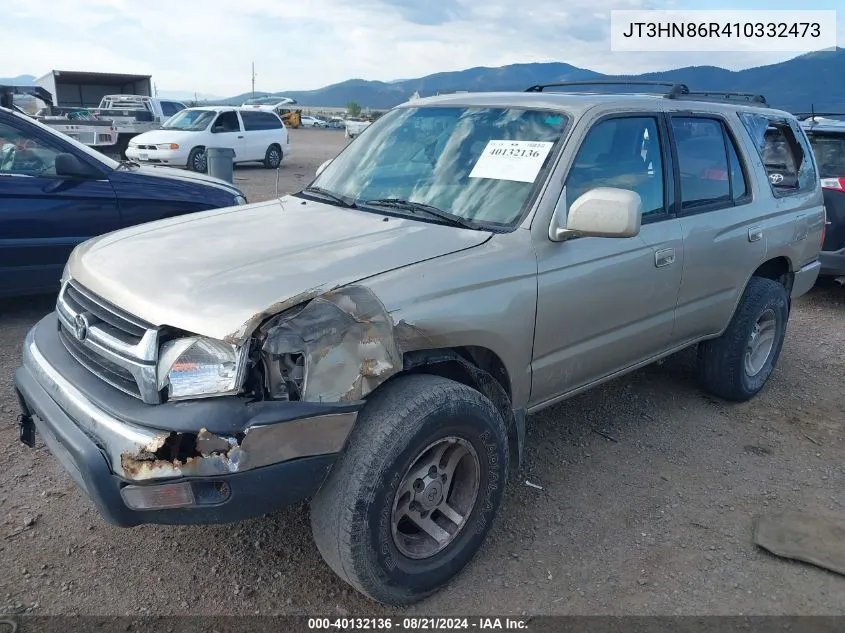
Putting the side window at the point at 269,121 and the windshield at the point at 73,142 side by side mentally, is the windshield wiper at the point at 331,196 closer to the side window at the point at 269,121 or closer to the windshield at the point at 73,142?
the windshield at the point at 73,142

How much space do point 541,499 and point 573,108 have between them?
1.88 metres

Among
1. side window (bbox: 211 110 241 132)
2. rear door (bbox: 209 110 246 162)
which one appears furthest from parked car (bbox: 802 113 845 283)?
side window (bbox: 211 110 241 132)

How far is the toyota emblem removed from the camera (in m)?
2.58

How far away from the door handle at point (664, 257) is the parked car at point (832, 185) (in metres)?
4.10

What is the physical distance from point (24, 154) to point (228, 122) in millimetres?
13032

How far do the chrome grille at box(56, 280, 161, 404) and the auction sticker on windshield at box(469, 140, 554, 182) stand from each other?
1628 millimetres

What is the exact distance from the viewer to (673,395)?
4.68 m

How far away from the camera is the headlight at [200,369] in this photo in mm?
2187

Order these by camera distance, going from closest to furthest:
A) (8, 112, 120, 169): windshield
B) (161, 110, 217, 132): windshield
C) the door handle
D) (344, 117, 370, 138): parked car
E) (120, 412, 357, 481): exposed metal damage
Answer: (120, 412, 357, 481): exposed metal damage, the door handle, (344, 117, 370, 138): parked car, (8, 112, 120, 169): windshield, (161, 110, 217, 132): windshield

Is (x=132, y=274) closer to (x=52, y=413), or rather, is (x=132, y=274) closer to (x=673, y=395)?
(x=52, y=413)

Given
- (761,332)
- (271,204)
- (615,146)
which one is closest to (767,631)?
(615,146)

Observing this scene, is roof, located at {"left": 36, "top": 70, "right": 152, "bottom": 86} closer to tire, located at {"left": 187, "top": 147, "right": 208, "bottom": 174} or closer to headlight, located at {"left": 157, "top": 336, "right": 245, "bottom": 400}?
tire, located at {"left": 187, "top": 147, "right": 208, "bottom": 174}

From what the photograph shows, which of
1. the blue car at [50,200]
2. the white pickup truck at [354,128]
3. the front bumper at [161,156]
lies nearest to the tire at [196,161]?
the front bumper at [161,156]

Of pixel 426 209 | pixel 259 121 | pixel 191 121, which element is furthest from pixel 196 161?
pixel 426 209
